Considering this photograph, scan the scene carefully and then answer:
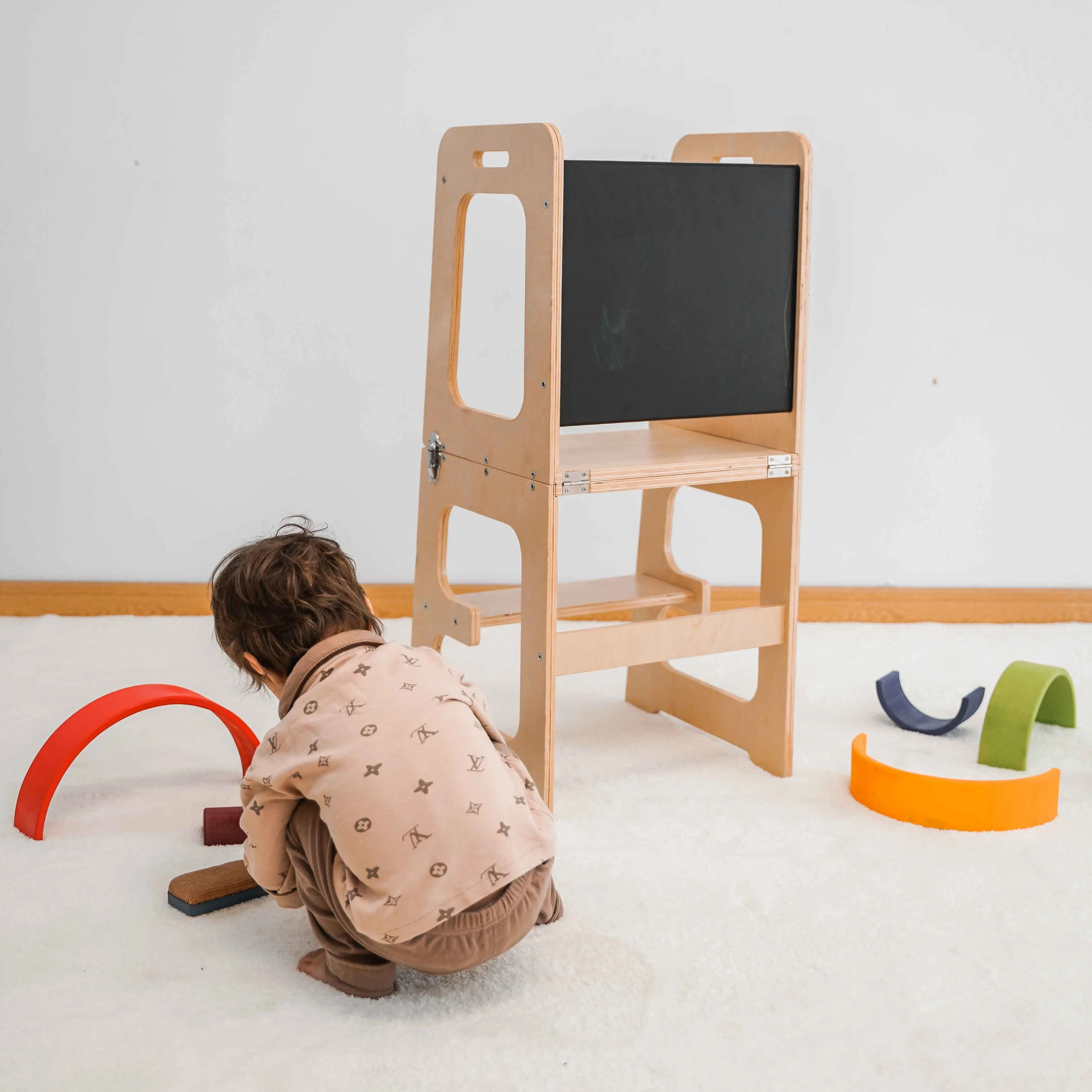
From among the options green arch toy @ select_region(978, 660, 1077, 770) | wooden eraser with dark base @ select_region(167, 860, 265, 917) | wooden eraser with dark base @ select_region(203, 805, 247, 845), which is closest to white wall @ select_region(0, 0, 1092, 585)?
green arch toy @ select_region(978, 660, 1077, 770)

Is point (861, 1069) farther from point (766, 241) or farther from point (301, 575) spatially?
point (766, 241)

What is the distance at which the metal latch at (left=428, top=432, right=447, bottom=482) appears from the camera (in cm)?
207

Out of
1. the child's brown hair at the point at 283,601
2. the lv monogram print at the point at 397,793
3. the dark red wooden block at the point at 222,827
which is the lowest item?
the dark red wooden block at the point at 222,827

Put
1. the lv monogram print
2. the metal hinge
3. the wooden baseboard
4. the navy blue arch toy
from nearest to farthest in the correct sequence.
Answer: the lv monogram print < the metal hinge < the navy blue arch toy < the wooden baseboard

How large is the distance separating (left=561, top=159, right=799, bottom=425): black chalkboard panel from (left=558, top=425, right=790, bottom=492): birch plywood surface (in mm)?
72

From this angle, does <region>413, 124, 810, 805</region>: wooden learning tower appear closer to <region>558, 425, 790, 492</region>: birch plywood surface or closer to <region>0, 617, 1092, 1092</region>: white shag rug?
<region>558, 425, 790, 492</region>: birch plywood surface

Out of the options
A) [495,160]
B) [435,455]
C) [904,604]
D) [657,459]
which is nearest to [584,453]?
[657,459]

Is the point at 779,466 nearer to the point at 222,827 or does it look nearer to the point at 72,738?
the point at 222,827

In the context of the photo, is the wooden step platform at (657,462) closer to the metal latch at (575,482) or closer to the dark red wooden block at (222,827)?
the metal latch at (575,482)

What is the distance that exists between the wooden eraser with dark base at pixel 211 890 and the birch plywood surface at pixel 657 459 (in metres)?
0.72

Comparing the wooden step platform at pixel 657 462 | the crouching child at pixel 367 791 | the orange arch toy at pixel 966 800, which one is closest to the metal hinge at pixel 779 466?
the wooden step platform at pixel 657 462

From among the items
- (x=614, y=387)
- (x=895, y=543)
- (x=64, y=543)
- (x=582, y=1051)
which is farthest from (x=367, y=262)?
(x=582, y=1051)

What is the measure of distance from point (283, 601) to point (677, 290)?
32.6 inches

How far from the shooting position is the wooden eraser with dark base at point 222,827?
1.78 meters
